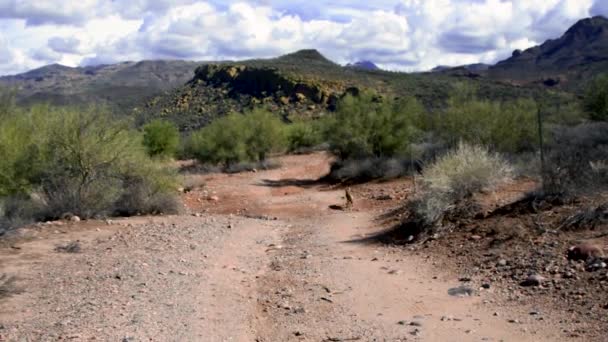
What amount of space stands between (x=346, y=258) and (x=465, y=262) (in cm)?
230

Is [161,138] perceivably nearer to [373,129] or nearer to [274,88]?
[373,129]

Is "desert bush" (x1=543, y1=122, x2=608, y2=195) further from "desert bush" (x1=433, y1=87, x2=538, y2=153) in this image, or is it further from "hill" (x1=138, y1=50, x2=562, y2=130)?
"hill" (x1=138, y1=50, x2=562, y2=130)

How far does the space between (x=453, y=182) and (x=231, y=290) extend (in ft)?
20.7

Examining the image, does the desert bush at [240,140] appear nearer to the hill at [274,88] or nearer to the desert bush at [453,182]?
the hill at [274,88]

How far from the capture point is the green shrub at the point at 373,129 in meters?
30.9

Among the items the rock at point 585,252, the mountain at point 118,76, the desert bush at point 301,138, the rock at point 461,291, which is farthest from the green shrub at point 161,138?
the mountain at point 118,76

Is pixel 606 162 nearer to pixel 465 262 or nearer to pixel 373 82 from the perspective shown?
pixel 465 262

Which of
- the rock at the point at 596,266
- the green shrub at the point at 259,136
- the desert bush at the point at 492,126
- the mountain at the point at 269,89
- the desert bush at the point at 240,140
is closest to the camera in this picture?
the rock at the point at 596,266

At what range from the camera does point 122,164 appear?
→ 721 inches

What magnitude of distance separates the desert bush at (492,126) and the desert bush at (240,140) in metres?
17.0

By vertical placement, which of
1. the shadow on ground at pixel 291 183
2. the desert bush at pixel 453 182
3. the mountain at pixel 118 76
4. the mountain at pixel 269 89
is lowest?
the shadow on ground at pixel 291 183

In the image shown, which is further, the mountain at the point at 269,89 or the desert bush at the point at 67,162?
the mountain at the point at 269,89

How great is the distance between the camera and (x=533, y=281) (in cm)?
915

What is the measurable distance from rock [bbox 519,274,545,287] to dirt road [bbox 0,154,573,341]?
19.6 inches
